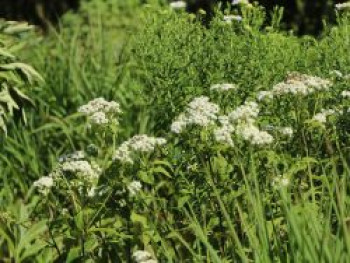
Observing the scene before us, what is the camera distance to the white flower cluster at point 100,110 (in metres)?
3.77

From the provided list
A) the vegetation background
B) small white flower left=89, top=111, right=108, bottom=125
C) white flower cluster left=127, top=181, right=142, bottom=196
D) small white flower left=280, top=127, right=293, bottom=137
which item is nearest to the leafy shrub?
small white flower left=280, top=127, right=293, bottom=137

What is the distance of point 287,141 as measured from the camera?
13.5 ft

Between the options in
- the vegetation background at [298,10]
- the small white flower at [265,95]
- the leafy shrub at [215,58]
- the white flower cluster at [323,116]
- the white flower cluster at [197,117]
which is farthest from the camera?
the vegetation background at [298,10]

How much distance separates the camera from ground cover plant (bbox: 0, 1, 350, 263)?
352cm

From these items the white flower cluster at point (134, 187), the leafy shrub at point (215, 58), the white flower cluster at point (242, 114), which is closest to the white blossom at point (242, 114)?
the white flower cluster at point (242, 114)

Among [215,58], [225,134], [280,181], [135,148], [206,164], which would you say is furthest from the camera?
[215,58]

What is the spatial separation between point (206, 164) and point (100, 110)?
0.57m

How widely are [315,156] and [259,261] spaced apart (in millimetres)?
1118

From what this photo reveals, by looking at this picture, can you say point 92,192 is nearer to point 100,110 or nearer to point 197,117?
point 100,110

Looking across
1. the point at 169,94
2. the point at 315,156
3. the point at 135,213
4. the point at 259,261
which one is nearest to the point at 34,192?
the point at 169,94

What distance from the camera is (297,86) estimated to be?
3771 mm

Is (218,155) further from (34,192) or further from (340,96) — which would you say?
(34,192)

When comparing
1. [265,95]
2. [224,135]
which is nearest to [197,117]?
[224,135]

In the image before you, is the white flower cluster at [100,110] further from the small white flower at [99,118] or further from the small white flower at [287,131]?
the small white flower at [287,131]
